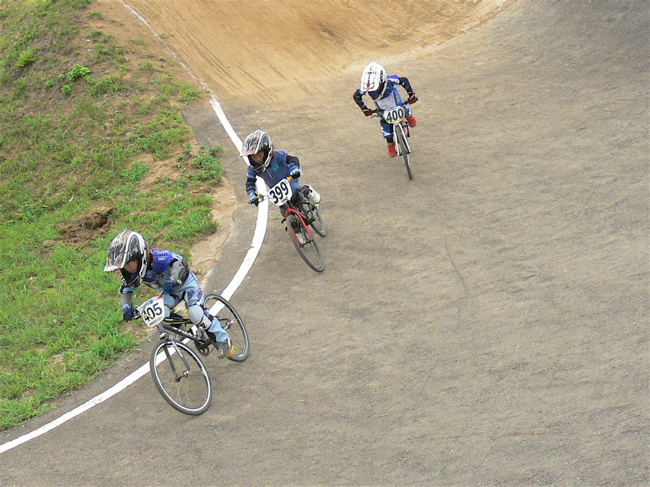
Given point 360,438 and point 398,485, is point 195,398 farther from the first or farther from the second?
point 398,485

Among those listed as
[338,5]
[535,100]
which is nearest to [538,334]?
[535,100]

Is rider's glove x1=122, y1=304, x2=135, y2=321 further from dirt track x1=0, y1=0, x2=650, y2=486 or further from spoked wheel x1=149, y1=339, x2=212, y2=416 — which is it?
dirt track x1=0, y1=0, x2=650, y2=486

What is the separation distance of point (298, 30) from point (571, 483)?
57.6 feet

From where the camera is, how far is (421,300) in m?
8.59

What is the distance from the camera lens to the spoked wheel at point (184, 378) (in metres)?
7.38

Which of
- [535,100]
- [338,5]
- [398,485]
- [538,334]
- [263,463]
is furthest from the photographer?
[338,5]

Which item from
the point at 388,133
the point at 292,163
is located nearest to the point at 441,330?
the point at 292,163

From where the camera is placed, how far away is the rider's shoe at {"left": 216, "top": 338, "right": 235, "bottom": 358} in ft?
25.7

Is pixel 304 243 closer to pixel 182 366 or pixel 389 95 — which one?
pixel 182 366

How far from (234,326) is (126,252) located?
241cm

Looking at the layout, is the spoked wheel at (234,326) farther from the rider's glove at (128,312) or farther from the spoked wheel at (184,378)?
the rider's glove at (128,312)

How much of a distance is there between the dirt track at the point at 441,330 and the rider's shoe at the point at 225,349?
27 centimetres

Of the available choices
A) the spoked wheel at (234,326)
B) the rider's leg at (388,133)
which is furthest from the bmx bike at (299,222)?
the rider's leg at (388,133)

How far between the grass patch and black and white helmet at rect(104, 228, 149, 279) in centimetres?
244
